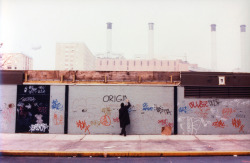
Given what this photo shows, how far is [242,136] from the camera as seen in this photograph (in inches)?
441

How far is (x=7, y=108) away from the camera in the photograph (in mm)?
11781

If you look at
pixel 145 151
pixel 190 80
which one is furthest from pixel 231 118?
pixel 145 151

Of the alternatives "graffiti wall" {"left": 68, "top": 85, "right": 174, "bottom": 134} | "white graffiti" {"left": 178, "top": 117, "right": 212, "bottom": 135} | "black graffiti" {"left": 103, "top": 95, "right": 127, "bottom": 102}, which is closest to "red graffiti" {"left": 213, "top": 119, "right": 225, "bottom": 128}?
"white graffiti" {"left": 178, "top": 117, "right": 212, "bottom": 135}

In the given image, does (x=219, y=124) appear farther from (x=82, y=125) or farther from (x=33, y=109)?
(x=33, y=109)

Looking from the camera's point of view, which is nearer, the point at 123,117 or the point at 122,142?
the point at 122,142

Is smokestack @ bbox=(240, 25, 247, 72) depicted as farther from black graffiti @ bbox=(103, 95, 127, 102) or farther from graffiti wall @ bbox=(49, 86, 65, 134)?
graffiti wall @ bbox=(49, 86, 65, 134)

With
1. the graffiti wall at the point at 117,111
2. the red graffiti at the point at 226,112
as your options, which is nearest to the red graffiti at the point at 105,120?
the graffiti wall at the point at 117,111

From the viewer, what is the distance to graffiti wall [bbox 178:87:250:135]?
11539mm

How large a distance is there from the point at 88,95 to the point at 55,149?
3.55 m

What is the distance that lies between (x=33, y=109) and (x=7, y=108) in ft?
4.36

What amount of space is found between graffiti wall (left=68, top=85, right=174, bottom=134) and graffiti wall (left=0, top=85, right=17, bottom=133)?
113 inches

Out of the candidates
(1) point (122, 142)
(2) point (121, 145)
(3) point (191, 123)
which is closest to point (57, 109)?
(1) point (122, 142)

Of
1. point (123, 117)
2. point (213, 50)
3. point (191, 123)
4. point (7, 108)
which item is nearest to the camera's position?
point (123, 117)

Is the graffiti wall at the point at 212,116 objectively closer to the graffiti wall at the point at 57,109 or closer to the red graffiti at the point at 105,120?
the red graffiti at the point at 105,120
